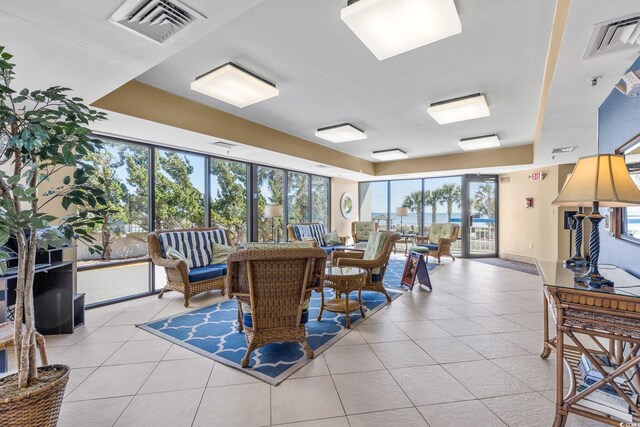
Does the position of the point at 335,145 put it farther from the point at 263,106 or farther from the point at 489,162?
the point at 489,162

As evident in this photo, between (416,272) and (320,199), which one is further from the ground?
(320,199)

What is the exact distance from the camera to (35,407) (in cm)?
140

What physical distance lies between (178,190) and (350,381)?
4.17 m

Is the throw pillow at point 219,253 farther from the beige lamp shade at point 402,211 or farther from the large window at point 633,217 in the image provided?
the beige lamp shade at point 402,211

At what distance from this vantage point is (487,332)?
3045mm

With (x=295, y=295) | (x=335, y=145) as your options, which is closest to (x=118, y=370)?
(x=295, y=295)

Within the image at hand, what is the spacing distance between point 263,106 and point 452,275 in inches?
189

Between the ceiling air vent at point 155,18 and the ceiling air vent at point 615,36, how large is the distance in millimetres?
2494

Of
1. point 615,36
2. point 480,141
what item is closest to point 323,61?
point 615,36

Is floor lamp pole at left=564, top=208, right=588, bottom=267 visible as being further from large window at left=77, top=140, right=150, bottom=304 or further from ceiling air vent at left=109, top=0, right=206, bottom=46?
large window at left=77, top=140, right=150, bottom=304

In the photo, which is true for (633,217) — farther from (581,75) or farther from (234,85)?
(234,85)

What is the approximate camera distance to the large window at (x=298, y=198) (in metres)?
7.41

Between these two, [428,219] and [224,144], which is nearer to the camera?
[224,144]

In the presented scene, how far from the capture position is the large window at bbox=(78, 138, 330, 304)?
4098 millimetres
